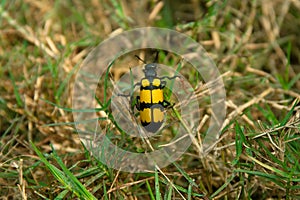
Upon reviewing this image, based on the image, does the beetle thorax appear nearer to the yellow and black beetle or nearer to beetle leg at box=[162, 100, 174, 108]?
the yellow and black beetle

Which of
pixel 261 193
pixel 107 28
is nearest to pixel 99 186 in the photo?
pixel 261 193

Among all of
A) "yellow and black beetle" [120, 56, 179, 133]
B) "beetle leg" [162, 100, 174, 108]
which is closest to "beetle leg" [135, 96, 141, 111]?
"yellow and black beetle" [120, 56, 179, 133]

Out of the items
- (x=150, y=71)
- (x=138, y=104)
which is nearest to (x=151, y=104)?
(x=138, y=104)

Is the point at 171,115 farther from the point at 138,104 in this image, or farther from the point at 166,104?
the point at 138,104

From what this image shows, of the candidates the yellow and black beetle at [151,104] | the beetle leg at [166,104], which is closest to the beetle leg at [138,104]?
the yellow and black beetle at [151,104]

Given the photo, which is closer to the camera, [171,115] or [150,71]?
[171,115]

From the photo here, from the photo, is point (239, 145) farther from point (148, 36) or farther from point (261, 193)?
point (148, 36)
